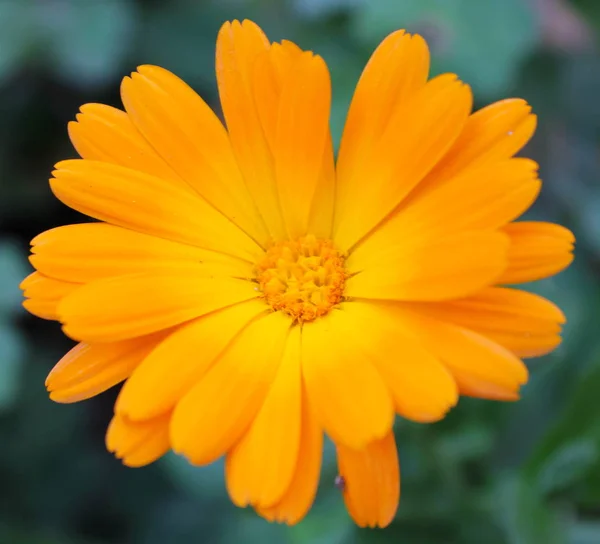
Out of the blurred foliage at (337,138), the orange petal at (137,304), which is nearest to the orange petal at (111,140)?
the orange petal at (137,304)

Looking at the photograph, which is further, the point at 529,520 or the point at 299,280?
the point at 529,520

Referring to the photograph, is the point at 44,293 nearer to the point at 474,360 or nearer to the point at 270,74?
the point at 270,74

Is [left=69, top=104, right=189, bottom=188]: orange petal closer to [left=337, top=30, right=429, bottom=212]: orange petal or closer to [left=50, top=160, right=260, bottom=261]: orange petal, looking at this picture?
[left=50, top=160, right=260, bottom=261]: orange petal

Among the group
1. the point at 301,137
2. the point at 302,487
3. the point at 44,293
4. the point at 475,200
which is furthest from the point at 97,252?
the point at 475,200

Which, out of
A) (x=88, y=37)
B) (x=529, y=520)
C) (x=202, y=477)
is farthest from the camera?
(x=88, y=37)

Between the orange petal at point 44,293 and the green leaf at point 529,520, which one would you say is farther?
the green leaf at point 529,520

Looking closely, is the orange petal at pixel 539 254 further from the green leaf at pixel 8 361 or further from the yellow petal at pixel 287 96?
the green leaf at pixel 8 361

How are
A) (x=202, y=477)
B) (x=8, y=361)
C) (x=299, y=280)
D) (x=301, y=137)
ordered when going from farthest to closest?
(x=8, y=361) → (x=202, y=477) → (x=299, y=280) → (x=301, y=137)

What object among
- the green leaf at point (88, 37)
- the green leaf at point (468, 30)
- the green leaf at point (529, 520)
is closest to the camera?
the green leaf at point (529, 520)

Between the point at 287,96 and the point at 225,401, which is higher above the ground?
the point at 287,96
